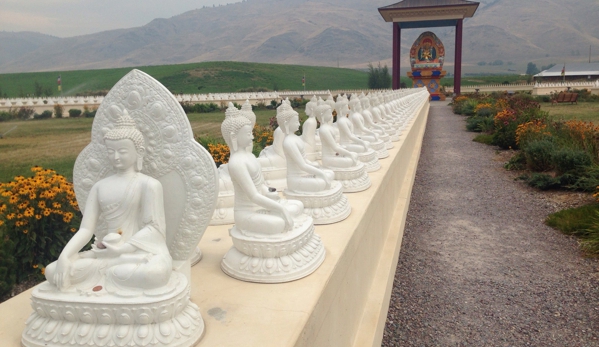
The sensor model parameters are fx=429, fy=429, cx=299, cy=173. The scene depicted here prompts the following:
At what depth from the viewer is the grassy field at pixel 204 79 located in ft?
176

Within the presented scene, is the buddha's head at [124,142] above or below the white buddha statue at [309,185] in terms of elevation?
above

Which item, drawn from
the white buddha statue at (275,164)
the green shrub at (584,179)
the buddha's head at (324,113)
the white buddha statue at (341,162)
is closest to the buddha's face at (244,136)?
the white buddha statue at (341,162)

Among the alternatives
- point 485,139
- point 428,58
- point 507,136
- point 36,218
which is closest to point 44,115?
point 485,139

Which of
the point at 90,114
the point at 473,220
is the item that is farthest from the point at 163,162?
the point at 90,114

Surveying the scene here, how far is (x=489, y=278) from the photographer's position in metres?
5.07

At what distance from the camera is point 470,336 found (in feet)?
13.0

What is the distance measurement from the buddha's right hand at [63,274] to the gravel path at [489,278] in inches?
111

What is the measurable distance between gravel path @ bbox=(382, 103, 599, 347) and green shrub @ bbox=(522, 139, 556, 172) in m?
1.67

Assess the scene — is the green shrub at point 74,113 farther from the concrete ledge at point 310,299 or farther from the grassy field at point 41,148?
the concrete ledge at point 310,299

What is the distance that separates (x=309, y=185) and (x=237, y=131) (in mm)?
1270

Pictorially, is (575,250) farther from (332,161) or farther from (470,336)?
(332,161)

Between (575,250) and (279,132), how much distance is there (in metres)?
4.27

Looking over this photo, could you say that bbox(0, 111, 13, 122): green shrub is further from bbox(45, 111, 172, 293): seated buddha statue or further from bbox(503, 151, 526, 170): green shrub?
bbox(45, 111, 172, 293): seated buddha statue

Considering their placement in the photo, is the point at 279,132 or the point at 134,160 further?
the point at 279,132
